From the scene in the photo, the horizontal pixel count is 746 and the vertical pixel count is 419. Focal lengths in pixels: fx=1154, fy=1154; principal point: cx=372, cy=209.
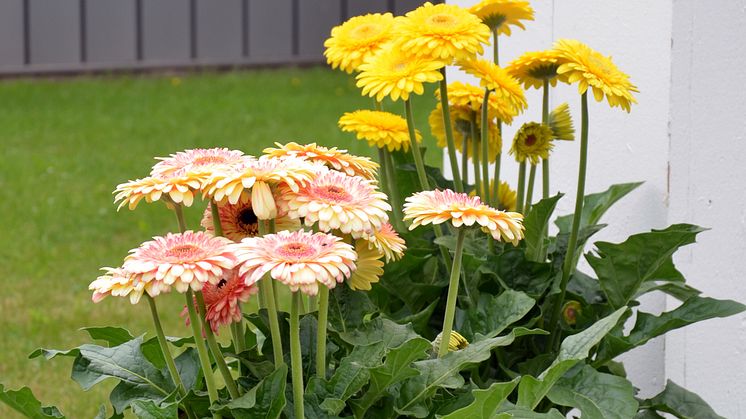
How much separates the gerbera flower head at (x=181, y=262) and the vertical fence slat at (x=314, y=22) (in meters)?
8.37

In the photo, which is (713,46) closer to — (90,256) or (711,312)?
(711,312)

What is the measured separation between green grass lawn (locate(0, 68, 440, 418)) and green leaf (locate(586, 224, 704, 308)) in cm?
179

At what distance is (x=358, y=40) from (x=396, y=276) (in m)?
0.39

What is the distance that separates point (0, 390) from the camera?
1.48m

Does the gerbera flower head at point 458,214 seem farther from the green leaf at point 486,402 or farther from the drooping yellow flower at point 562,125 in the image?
the drooping yellow flower at point 562,125

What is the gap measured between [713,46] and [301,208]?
0.96 m

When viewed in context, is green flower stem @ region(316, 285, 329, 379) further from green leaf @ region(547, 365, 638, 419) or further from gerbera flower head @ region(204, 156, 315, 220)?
green leaf @ region(547, 365, 638, 419)

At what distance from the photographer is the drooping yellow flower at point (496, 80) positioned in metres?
1.75

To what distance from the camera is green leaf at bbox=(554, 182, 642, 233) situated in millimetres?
1937

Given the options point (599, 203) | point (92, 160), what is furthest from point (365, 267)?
point (92, 160)

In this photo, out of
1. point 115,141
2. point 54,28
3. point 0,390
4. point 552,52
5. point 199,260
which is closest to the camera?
point 199,260

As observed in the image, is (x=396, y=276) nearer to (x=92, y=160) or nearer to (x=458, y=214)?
(x=458, y=214)

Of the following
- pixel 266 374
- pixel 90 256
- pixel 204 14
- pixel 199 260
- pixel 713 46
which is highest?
pixel 204 14

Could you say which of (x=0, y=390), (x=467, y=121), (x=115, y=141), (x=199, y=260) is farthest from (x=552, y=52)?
(x=115, y=141)
